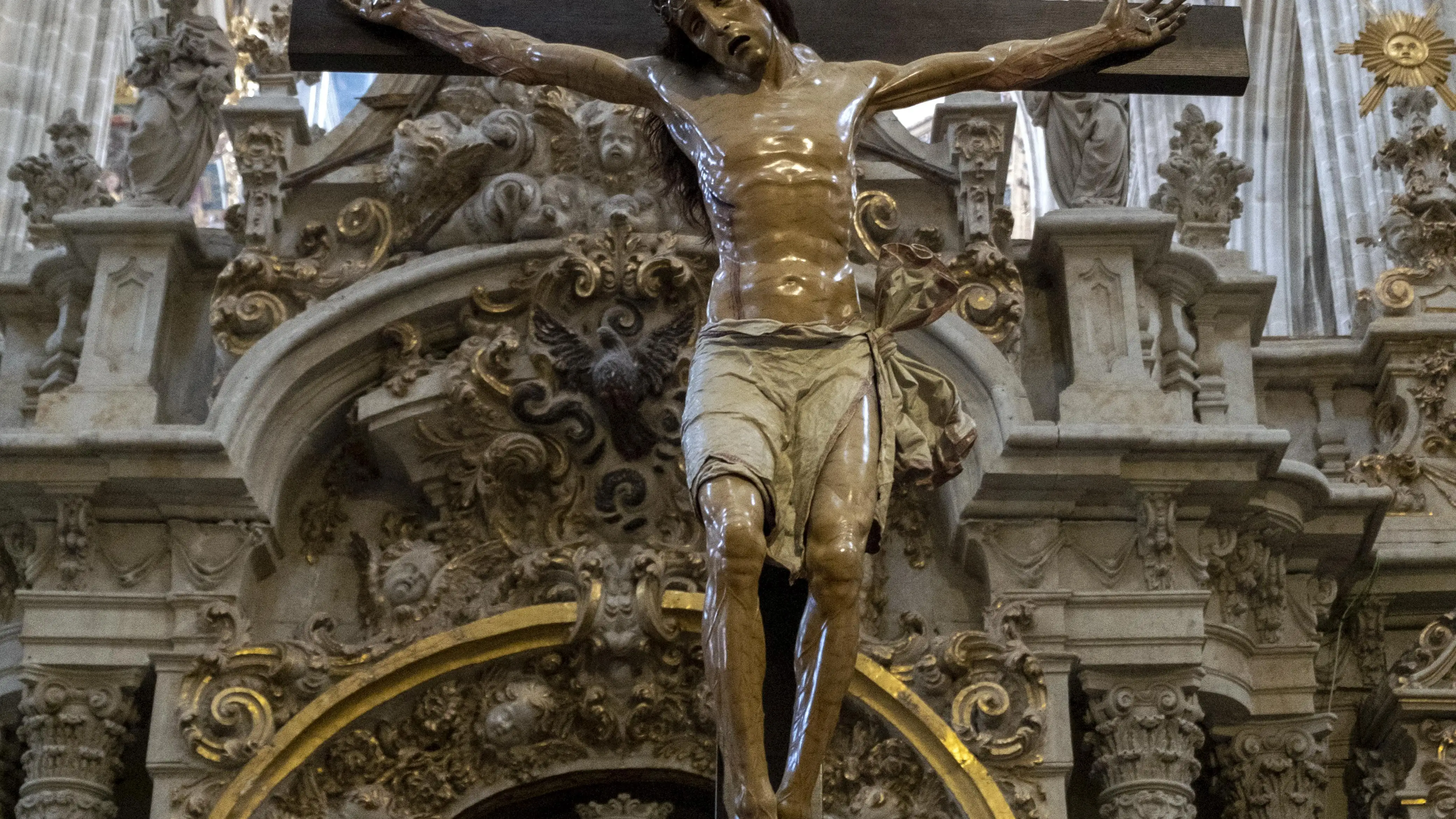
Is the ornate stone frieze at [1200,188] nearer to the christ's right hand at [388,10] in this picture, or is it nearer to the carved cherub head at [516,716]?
the carved cherub head at [516,716]

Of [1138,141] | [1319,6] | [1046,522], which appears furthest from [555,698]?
[1138,141]

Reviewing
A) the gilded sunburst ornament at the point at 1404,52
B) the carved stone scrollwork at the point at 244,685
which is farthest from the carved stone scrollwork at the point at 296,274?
the gilded sunburst ornament at the point at 1404,52

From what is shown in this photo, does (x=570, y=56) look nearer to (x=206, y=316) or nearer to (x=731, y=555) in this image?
(x=731, y=555)

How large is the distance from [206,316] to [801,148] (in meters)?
3.89

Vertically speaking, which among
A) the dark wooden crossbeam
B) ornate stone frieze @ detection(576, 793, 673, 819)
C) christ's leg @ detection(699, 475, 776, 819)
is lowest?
christ's leg @ detection(699, 475, 776, 819)

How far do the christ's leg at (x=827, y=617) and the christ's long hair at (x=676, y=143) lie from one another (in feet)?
3.32

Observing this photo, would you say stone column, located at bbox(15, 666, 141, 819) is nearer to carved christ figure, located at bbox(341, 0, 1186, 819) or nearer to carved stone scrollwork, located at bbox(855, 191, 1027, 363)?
carved christ figure, located at bbox(341, 0, 1186, 819)

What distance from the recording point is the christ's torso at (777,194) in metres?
5.40

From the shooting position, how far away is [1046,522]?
26.2 ft

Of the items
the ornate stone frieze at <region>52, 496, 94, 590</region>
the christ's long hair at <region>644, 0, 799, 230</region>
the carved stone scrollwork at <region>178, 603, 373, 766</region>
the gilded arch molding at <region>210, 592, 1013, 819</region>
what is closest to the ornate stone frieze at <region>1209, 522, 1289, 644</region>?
the gilded arch molding at <region>210, 592, 1013, 819</region>

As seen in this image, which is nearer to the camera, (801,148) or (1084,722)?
(801,148)

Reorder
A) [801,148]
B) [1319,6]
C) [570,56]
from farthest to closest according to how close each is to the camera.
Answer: [1319,6] < [570,56] < [801,148]

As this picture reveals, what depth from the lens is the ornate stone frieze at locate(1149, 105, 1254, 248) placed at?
889cm

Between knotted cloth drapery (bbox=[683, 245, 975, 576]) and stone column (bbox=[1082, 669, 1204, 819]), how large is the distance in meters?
2.30
